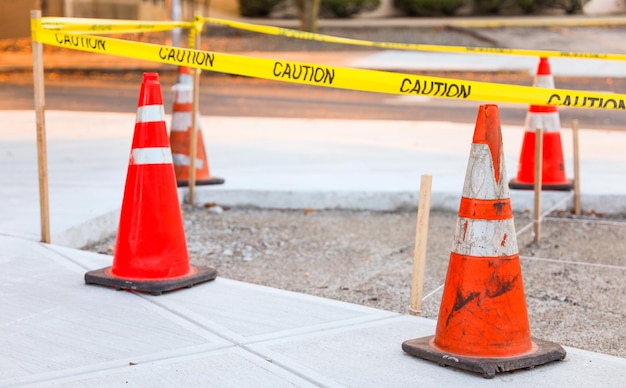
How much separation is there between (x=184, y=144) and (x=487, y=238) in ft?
14.3

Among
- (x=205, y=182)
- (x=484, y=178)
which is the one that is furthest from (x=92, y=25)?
(x=484, y=178)

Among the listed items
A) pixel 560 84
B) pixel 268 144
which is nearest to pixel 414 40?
pixel 560 84

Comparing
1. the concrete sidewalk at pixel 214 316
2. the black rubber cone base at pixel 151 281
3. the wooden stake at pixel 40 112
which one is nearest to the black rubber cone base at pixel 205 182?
the concrete sidewalk at pixel 214 316

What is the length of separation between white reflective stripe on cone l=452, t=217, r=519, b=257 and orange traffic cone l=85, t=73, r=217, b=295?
161 centimetres

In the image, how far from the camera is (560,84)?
18109 mm

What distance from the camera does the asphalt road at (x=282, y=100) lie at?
13609 mm

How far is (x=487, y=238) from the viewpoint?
4.02 m

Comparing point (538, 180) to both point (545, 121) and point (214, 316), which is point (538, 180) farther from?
point (214, 316)

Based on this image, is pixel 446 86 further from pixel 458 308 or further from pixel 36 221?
pixel 36 221

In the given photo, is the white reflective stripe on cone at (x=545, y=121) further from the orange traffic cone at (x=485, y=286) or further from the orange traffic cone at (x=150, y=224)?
the orange traffic cone at (x=485, y=286)

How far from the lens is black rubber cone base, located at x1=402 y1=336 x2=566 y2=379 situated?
3.81 m

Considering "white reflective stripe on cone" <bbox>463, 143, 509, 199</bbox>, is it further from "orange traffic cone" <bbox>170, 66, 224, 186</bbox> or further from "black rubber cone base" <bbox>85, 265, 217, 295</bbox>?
"orange traffic cone" <bbox>170, 66, 224, 186</bbox>

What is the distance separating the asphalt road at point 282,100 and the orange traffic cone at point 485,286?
8.81 metres

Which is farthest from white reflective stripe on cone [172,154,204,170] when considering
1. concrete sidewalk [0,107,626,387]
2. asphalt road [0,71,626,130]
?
asphalt road [0,71,626,130]
